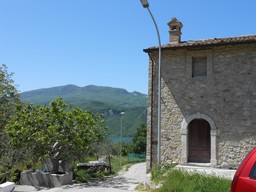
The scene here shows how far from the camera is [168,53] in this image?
48.3ft

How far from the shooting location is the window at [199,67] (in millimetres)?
14184

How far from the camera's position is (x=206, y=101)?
13797mm

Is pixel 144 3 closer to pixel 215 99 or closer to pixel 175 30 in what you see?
pixel 175 30

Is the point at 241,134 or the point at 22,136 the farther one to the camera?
the point at 22,136

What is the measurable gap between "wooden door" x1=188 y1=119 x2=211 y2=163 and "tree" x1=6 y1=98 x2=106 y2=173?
5111 mm

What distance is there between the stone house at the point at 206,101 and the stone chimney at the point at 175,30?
1047mm

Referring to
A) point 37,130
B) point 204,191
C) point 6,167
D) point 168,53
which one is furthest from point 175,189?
point 6,167

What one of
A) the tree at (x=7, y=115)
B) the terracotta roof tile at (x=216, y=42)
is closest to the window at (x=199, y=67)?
the terracotta roof tile at (x=216, y=42)

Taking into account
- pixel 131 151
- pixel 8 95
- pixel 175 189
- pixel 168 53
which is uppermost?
pixel 168 53

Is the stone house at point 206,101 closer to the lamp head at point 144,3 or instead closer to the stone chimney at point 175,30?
the stone chimney at point 175,30

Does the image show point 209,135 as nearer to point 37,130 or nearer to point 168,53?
point 168,53

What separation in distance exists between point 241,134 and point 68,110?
29.1ft

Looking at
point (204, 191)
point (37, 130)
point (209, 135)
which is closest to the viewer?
point (204, 191)

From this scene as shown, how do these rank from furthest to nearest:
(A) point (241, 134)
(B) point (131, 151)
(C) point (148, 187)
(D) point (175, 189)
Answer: (B) point (131, 151)
(A) point (241, 134)
(C) point (148, 187)
(D) point (175, 189)
